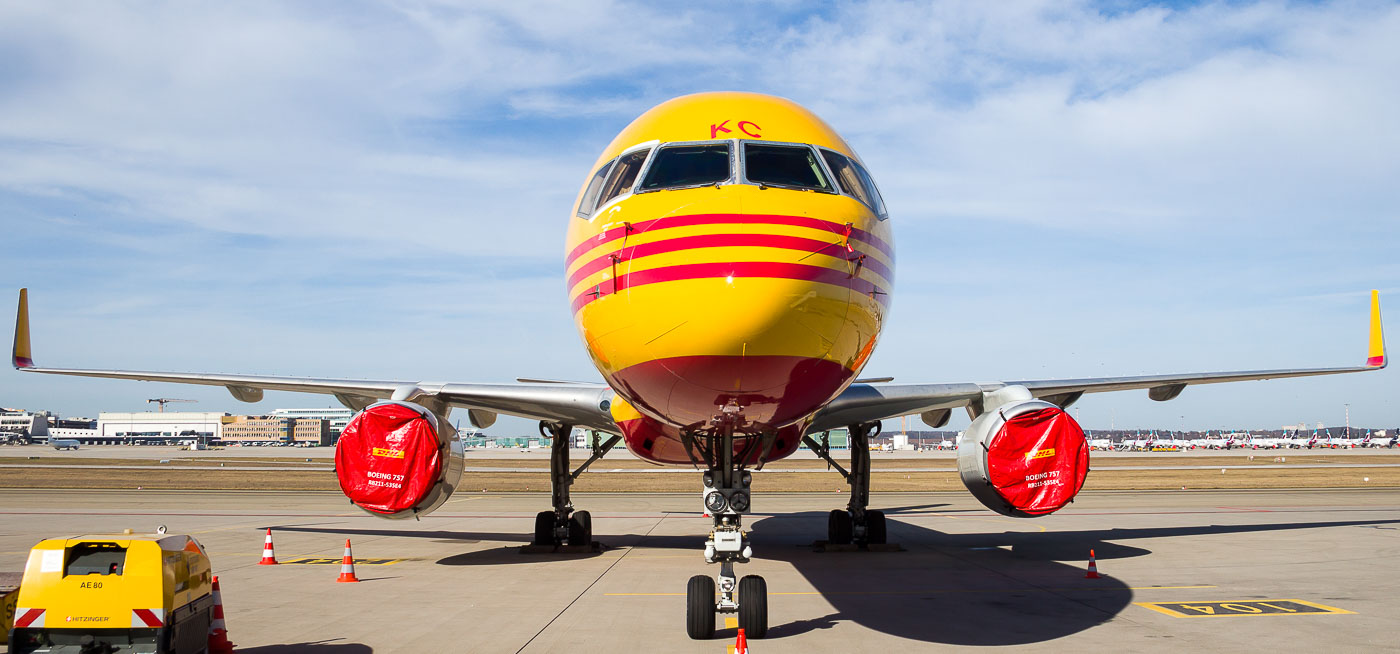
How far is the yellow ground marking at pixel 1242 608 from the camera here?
30.0 ft

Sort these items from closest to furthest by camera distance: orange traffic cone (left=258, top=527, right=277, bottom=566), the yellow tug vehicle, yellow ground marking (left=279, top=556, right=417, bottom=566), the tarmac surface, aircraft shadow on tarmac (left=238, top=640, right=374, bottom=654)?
1. the yellow tug vehicle
2. aircraft shadow on tarmac (left=238, top=640, right=374, bottom=654)
3. the tarmac surface
4. orange traffic cone (left=258, top=527, right=277, bottom=566)
5. yellow ground marking (left=279, top=556, right=417, bottom=566)

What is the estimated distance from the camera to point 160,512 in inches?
890

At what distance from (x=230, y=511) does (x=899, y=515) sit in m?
17.6

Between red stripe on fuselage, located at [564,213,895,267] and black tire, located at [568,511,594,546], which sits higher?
red stripe on fuselage, located at [564,213,895,267]

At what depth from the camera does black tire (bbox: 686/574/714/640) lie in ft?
25.6

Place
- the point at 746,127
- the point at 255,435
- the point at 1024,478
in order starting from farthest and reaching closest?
the point at 255,435
the point at 1024,478
the point at 746,127

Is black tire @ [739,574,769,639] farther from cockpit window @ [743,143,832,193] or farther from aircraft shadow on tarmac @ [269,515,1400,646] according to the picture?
cockpit window @ [743,143,832,193]

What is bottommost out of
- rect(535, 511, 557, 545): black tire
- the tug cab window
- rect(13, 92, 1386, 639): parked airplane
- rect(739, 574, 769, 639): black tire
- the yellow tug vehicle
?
rect(535, 511, 557, 545): black tire

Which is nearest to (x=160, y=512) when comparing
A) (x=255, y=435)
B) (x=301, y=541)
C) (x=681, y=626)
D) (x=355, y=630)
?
(x=301, y=541)

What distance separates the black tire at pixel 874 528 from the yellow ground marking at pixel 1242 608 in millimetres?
5862

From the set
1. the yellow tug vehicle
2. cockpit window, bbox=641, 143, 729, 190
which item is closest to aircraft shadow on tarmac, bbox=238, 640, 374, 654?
the yellow tug vehicle

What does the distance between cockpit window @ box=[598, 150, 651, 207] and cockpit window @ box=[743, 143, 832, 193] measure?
2.60ft

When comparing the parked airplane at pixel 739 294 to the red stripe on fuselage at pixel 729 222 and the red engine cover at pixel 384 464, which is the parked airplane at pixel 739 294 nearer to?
the red stripe on fuselage at pixel 729 222

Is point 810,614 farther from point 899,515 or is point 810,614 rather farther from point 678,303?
point 899,515
